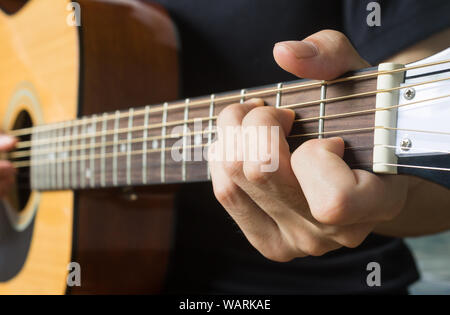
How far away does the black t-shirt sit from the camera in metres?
0.63

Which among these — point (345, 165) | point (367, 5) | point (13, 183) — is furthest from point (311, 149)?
point (13, 183)

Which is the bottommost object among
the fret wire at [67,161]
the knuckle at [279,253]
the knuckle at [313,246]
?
the knuckle at [279,253]

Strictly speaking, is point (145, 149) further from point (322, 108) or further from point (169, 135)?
point (322, 108)

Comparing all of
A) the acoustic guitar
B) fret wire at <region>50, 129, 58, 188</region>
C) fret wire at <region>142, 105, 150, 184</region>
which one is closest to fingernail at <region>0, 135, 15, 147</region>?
the acoustic guitar

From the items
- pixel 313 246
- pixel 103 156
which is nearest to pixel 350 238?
pixel 313 246

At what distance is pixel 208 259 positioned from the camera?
0.75m

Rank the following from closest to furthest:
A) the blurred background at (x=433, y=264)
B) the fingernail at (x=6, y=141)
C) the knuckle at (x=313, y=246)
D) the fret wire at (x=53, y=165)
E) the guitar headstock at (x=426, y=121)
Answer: the guitar headstock at (x=426, y=121), the knuckle at (x=313, y=246), the blurred background at (x=433, y=264), the fret wire at (x=53, y=165), the fingernail at (x=6, y=141)

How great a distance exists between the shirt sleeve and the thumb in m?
0.11

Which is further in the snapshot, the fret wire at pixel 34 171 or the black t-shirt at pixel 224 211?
the fret wire at pixel 34 171

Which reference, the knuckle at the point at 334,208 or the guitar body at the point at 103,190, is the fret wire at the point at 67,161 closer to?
the guitar body at the point at 103,190

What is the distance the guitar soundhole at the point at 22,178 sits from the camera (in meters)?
Result: 0.91

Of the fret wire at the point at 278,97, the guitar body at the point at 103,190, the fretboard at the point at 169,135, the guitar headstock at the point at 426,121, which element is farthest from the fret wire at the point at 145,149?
the guitar headstock at the point at 426,121

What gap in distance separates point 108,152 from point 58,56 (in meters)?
0.22

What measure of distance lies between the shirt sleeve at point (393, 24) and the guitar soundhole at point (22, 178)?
616mm
